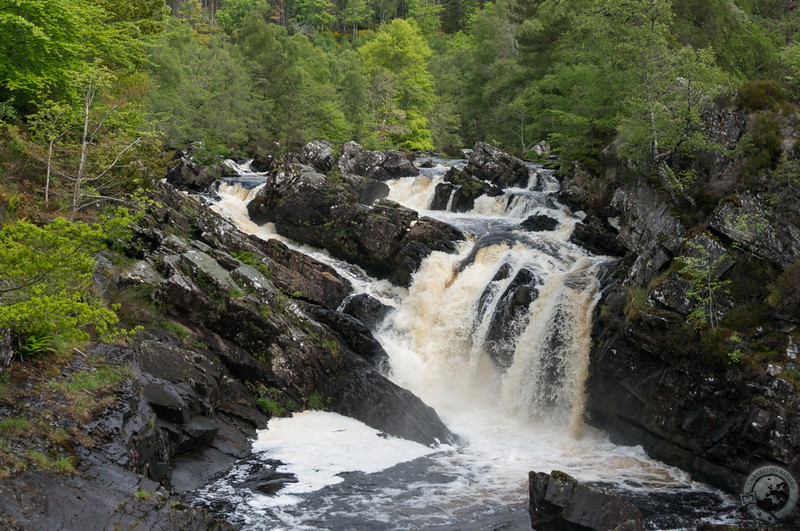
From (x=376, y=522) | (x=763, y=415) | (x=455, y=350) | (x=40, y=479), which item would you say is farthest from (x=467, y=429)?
(x=40, y=479)

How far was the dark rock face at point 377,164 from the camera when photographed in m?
39.4

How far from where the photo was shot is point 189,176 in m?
35.7

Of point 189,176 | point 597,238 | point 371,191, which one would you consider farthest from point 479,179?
point 189,176

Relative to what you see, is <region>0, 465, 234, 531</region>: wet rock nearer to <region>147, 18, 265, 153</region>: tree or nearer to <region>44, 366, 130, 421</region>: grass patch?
<region>44, 366, 130, 421</region>: grass patch

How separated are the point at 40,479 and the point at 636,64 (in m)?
23.3

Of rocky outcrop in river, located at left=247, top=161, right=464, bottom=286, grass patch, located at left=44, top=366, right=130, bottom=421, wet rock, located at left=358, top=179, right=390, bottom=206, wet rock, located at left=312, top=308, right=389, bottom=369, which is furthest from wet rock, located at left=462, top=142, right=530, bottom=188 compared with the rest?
grass patch, located at left=44, top=366, right=130, bottom=421

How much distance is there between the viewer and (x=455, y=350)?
23.9 m

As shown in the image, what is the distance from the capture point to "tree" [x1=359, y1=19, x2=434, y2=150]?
52.2 metres

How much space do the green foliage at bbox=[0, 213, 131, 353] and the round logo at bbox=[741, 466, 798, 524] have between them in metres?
15.1

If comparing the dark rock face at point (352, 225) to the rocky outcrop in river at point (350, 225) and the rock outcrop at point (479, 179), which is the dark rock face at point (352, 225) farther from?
the rock outcrop at point (479, 179)

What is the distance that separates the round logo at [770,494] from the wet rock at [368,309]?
48.1 feet

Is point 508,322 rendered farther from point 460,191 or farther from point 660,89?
point 460,191

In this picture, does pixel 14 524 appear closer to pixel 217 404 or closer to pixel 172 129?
pixel 217 404

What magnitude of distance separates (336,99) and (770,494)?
4625cm
